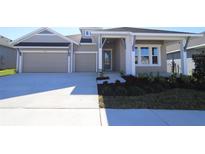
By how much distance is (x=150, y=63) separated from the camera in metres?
15.5

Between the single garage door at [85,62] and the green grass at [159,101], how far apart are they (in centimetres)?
1198

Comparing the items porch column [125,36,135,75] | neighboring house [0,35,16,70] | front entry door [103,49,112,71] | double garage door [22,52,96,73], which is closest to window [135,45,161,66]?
porch column [125,36,135,75]

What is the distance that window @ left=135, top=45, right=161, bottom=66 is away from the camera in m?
15.5

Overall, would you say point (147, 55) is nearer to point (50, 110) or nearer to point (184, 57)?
point (184, 57)

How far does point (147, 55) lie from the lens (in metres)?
15.6

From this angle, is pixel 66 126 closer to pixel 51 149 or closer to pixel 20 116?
pixel 51 149

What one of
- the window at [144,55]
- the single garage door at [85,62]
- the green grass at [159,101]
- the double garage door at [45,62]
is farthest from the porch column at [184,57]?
the double garage door at [45,62]

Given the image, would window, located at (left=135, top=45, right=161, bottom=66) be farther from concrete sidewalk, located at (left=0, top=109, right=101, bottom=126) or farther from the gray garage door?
concrete sidewalk, located at (left=0, top=109, right=101, bottom=126)

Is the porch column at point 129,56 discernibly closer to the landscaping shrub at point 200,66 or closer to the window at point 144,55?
the window at point 144,55

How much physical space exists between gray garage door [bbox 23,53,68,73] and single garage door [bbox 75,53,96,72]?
1.22 metres

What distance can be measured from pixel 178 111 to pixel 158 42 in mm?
11353

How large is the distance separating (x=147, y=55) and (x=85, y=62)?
6811 mm

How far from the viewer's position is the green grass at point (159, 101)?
590cm

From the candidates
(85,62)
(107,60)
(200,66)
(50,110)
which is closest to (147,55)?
(107,60)
